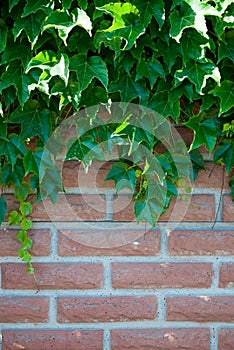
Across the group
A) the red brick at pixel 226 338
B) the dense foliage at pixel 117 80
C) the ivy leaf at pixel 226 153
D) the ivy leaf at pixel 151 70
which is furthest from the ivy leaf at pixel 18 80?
the red brick at pixel 226 338

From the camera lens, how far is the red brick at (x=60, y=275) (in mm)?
1506

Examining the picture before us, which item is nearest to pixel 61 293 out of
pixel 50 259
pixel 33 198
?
A: pixel 50 259

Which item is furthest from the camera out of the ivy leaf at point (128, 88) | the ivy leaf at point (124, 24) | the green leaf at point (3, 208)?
the green leaf at point (3, 208)

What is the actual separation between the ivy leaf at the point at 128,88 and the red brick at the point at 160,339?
1.96 feet

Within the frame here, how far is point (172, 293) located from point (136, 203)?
0.26 m

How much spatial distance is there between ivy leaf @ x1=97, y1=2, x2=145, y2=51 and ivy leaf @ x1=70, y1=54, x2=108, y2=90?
0.19 ft

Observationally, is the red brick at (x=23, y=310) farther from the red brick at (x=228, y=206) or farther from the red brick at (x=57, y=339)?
the red brick at (x=228, y=206)

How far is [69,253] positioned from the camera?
1.50 meters

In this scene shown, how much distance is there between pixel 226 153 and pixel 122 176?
25 cm

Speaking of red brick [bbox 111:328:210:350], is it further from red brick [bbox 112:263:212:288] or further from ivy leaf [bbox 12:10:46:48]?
ivy leaf [bbox 12:10:46:48]

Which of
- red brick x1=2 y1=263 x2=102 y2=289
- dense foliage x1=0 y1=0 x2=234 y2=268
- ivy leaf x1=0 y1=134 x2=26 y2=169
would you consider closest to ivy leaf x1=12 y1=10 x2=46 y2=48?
dense foliage x1=0 y1=0 x2=234 y2=268

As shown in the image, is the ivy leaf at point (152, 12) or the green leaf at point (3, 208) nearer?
the ivy leaf at point (152, 12)

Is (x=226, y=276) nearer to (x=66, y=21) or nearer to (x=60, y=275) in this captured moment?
(x=60, y=275)

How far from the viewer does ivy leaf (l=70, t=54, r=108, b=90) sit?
124 cm
